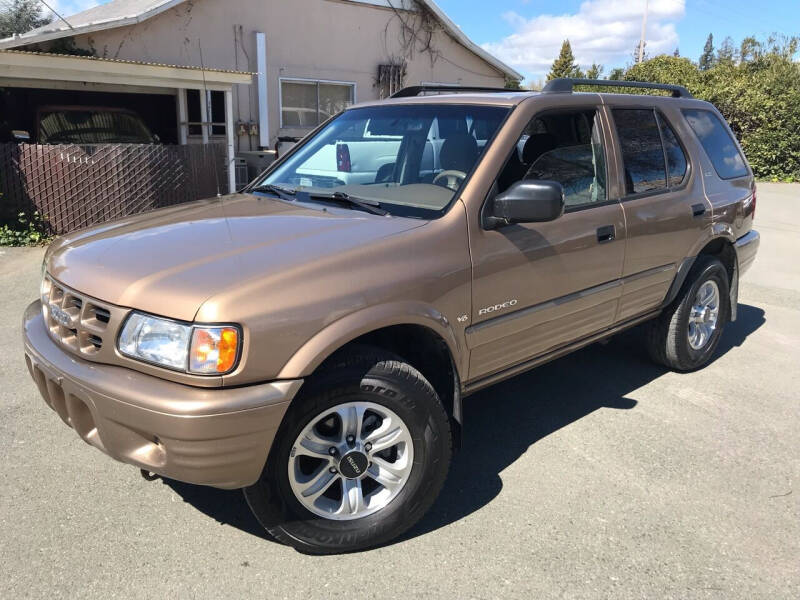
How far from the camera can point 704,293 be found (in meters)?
4.98

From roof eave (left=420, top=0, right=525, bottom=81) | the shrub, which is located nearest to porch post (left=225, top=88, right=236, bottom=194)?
the shrub

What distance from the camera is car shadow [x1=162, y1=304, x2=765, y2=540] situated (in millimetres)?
3203

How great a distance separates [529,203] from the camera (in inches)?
122

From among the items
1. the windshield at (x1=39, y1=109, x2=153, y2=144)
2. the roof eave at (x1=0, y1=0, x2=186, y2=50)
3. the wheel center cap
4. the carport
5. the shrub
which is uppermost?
the roof eave at (x1=0, y1=0, x2=186, y2=50)

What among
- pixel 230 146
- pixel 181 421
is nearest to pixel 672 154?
pixel 181 421

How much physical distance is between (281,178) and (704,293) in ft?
10.3

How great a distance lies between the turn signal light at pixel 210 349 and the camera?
2385mm

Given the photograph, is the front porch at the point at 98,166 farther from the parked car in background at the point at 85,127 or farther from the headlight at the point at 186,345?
the headlight at the point at 186,345

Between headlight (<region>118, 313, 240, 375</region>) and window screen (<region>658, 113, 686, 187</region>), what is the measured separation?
323cm

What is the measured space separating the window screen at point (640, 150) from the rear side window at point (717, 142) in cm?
57

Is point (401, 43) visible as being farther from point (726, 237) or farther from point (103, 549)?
point (103, 549)

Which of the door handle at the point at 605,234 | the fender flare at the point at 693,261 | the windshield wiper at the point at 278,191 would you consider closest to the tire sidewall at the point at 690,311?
the fender flare at the point at 693,261

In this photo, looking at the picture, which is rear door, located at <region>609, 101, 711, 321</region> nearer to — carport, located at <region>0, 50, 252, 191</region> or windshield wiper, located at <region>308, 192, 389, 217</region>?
windshield wiper, located at <region>308, 192, 389, 217</region>

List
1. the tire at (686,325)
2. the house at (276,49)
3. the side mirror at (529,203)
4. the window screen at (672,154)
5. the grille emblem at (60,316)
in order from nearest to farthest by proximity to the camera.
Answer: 1. the grille emblem at (60,316)
2. the side mirror at (529,203)
3. the window screen at (672,154)
4. the tire at (686,325)
5. the house at (276,49)
